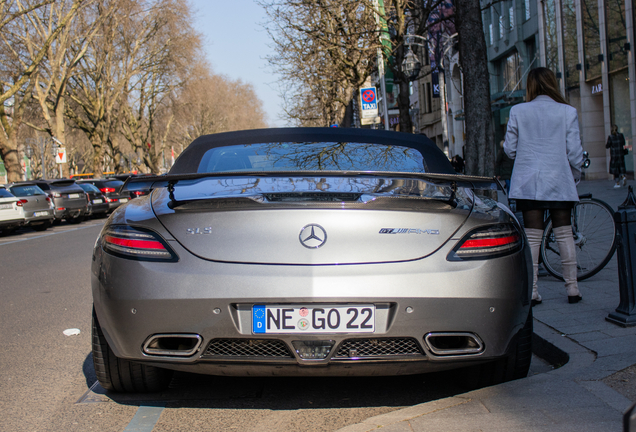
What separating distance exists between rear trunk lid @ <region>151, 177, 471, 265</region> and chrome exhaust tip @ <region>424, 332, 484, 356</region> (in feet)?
1.21

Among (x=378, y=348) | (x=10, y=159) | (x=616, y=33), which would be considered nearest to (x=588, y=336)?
(x=378, y=348)

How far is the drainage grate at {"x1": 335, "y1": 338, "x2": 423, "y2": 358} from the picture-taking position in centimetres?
310

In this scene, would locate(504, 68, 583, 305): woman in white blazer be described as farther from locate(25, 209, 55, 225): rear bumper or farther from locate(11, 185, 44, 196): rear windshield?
locate(11, 185, 44, 196): rear windshield

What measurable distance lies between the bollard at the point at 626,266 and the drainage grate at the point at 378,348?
212 centimetres

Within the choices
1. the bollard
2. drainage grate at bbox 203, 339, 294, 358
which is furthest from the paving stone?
drainage grate at bbox 203, 339, 294, 358

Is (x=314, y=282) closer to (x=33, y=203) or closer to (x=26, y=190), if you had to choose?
(x=33, y=203)

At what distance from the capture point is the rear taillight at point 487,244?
10.2 feet

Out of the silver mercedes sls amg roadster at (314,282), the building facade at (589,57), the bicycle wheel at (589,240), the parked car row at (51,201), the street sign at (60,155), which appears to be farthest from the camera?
the street sign at (60,155)

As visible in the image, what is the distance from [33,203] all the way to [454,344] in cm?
2080

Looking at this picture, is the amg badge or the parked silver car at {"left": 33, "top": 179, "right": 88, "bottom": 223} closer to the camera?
the amg badge

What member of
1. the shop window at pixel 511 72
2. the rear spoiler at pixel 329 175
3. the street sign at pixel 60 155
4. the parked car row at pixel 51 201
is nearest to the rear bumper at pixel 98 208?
the parked car row at pixel 51 201

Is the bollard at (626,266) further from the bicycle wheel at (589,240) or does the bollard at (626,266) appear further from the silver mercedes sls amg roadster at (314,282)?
the silver mercedes sls amg roadster at (314,282)

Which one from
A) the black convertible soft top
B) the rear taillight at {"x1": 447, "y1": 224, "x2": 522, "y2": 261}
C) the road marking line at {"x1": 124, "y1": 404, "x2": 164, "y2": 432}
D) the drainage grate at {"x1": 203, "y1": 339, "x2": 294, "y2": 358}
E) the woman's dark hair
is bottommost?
the road marking line at {"x1": 124, "y1": 404, "x2": 164, "y2": 432}

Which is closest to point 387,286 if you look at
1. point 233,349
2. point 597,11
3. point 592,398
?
point 233,349
